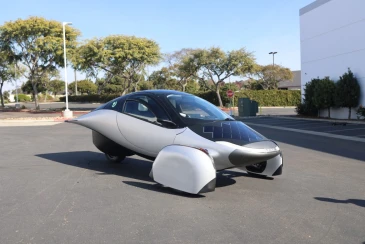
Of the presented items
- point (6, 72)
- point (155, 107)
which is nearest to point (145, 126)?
point (155, 107)

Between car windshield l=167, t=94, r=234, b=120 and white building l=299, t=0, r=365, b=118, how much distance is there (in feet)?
54.4

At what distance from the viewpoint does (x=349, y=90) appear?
20891 mm

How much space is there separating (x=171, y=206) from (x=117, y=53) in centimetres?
3437

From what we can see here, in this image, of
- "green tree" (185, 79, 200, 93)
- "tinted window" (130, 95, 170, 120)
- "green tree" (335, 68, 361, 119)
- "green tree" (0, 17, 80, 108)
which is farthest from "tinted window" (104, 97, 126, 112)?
"green tree" (185, 79, 200, 93)

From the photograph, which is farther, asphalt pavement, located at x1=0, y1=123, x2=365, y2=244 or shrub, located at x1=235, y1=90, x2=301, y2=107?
shrub, located at x1=235, y1=90, x2=301, y2=107

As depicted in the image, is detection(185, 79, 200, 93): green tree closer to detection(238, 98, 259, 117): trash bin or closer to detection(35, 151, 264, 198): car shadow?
detection(238, 98, 259, 117): trash bin

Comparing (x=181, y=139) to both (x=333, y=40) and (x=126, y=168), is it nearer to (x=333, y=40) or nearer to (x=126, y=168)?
(x=126, y=168)

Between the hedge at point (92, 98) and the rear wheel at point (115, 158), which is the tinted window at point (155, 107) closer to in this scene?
the rear wheel at point (115, 158)

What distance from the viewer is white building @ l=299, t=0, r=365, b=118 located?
20.7 meters

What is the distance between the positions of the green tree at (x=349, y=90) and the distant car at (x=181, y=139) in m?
16.1

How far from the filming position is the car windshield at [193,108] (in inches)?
268

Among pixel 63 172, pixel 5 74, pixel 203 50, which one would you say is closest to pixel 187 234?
pixel 63 172

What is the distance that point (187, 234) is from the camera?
4.17m

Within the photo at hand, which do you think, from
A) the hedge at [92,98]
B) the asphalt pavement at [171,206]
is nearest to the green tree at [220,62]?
the hedge at [92,98]
